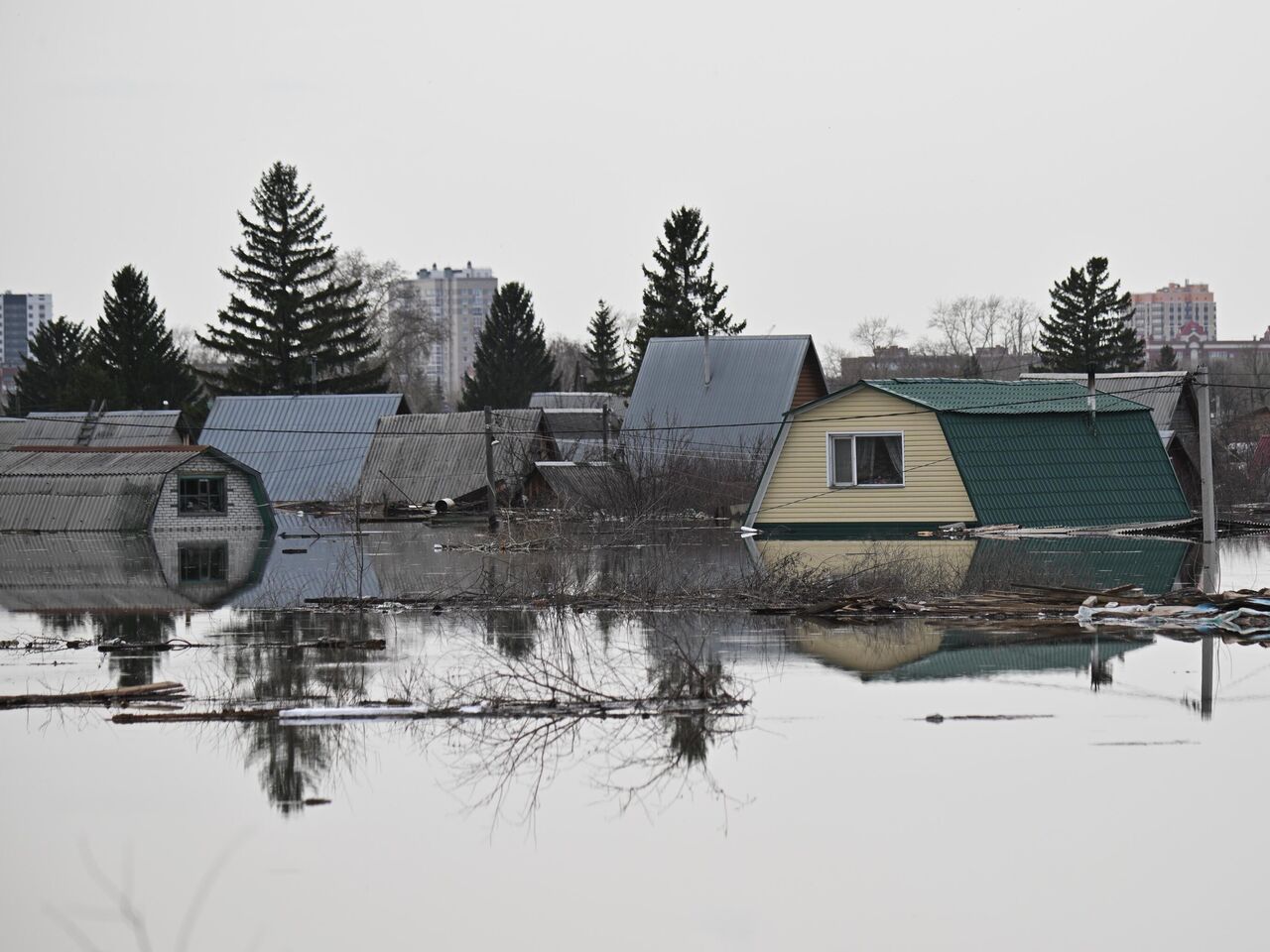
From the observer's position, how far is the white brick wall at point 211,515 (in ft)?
140

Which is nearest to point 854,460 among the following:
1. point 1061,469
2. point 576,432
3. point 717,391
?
point 1061,469

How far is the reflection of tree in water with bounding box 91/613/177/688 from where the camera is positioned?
13.9 meters

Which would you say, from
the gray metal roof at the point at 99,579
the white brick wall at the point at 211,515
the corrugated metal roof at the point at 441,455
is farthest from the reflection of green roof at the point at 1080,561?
the white brick wall at the point at 211,515

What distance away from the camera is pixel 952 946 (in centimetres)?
701

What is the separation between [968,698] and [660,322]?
189 feet

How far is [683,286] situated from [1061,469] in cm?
4098

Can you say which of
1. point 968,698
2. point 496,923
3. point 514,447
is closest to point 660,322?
point 514,447

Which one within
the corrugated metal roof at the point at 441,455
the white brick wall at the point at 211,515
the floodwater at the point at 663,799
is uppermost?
the corrugated metal roof at the point at 441,455

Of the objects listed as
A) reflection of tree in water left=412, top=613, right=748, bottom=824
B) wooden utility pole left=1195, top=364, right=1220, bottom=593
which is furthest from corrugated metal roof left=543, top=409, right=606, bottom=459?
reflection of tree in water left=412, top=613, right=748, bottom=824

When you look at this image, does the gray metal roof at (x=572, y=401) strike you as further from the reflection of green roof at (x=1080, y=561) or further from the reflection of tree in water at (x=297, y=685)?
the reflection of tree in water at (x=297, y=685)

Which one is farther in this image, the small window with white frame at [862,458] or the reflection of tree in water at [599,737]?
the small window with white frame at [862,458]

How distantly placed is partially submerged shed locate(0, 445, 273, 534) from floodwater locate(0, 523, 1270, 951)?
2811 cm

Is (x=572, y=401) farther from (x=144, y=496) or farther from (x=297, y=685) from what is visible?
(x=297, y=685)

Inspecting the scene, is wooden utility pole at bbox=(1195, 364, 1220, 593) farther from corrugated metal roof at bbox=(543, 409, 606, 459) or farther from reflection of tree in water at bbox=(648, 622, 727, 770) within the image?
corrugated metal roof at bbox=(543, 409, 606, 459)
